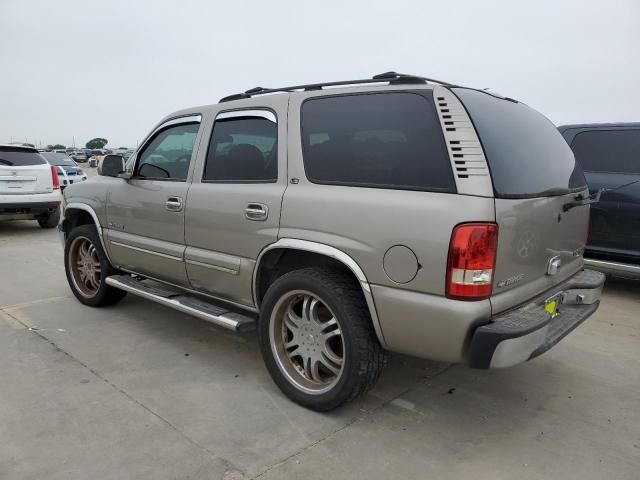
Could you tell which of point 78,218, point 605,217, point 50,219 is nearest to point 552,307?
point 605,217

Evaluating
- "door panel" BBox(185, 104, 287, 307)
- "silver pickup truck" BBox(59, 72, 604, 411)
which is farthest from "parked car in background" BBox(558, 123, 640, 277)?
"door panel" BBox(185, 104, 287, 307)

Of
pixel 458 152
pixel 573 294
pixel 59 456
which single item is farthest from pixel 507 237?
pixel 59 456

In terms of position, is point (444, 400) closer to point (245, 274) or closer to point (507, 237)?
point (507, 237)

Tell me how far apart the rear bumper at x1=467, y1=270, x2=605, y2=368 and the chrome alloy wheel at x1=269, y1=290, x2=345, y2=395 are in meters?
0.82

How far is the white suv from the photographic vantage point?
9125 mm

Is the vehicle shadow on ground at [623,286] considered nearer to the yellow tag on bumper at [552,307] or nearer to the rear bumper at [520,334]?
the rear bumper at [520,334]

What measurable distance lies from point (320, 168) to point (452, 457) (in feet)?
5.73

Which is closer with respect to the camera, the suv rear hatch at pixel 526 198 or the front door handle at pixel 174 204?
the suv rear hatch at pixel 526 198

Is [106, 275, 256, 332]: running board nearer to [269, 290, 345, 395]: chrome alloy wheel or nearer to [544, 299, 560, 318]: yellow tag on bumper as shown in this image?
[269, 290, 345, 395]: chrome alloy wheel

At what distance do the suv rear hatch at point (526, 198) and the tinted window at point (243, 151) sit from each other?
4.03 feet

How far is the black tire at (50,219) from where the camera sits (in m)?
10.1

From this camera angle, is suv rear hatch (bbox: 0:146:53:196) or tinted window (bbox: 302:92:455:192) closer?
tinted window (bbox: 302:92:455:192)

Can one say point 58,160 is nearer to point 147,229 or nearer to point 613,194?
point 147,229

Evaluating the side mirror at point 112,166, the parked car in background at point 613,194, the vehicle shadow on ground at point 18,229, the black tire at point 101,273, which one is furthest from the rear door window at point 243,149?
the vehicle shadow on ground at point 18,229
